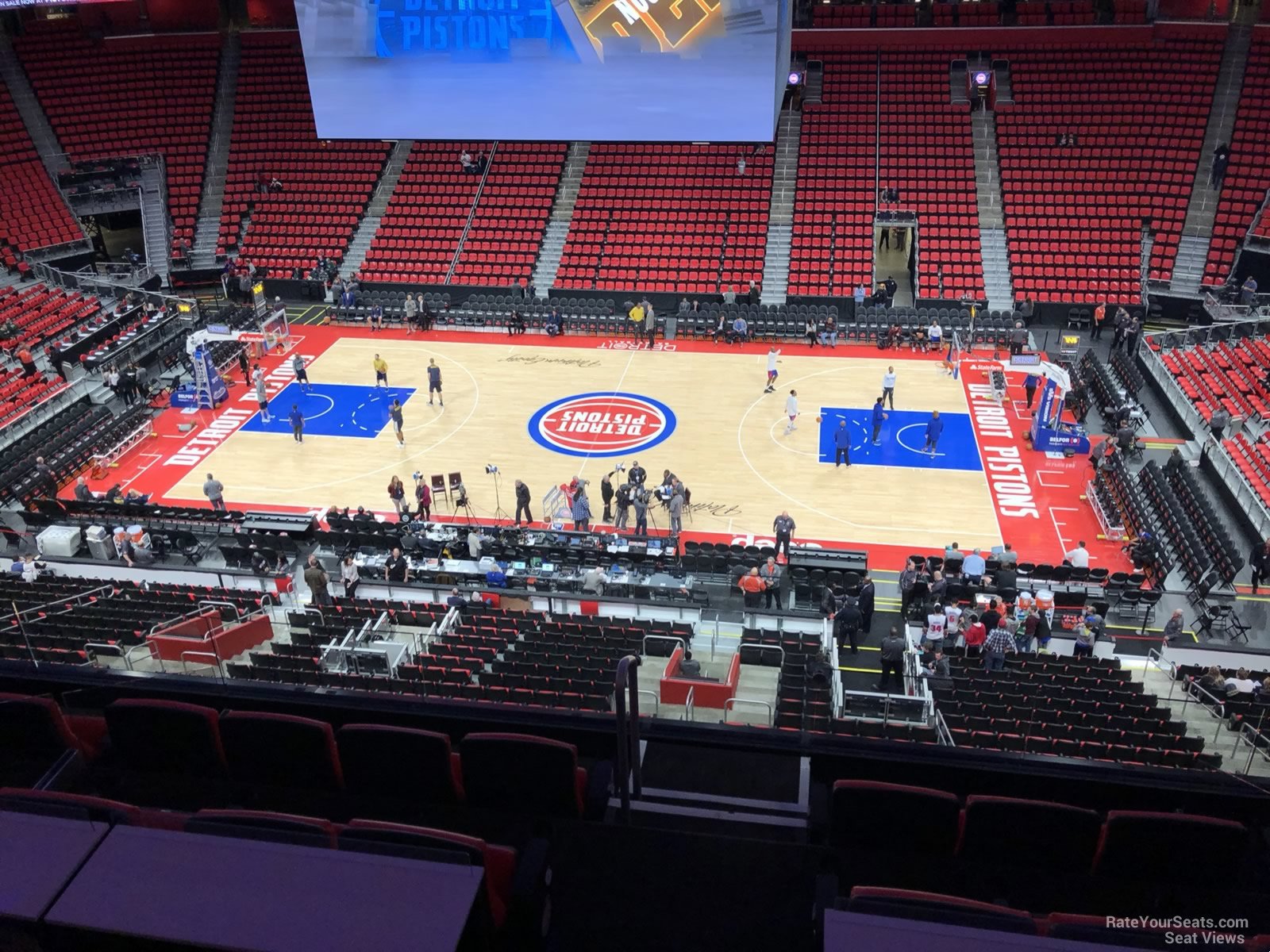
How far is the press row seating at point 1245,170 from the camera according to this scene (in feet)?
107

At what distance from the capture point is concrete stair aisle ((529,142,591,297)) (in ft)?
118

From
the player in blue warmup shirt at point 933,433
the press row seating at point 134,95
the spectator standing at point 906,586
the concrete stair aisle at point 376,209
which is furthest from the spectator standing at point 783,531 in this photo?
the press row seating at point 134,95

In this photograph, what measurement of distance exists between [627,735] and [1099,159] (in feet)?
121

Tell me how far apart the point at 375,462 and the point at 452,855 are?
21.2 metres

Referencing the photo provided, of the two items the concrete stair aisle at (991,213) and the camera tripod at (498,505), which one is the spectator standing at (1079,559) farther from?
the concrete stair aisle at (991,213)

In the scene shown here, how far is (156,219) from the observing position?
127 ft

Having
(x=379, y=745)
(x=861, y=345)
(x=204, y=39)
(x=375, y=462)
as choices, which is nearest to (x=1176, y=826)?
(x=379, y=745)

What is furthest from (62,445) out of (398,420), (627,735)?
(627,735)

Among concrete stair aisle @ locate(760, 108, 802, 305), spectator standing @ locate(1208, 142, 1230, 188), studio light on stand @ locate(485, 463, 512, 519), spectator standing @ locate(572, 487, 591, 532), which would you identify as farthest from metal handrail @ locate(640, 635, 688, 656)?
spectator standing @ locate(1208, 142, 1230, 188)

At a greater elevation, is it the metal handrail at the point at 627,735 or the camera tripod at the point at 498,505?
the metal handrail at the point at 627,735

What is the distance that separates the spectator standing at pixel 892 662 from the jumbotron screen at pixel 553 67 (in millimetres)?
14456

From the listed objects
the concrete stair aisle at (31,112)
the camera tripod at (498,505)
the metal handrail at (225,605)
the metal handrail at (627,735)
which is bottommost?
the camera tripod at (498,505)

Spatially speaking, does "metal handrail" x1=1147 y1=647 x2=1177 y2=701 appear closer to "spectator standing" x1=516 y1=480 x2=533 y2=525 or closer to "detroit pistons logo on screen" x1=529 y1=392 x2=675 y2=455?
"spectator standing" x1=516 y1=480 x2=533 y2=525

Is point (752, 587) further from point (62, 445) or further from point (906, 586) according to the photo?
point (62, 445)
